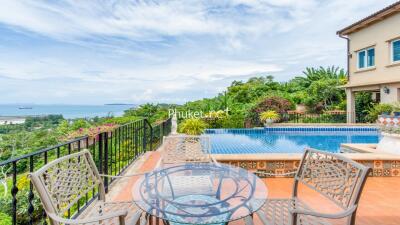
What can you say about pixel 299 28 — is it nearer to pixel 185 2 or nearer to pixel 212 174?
pixel 185 2

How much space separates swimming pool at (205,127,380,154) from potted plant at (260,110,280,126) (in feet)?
1.24

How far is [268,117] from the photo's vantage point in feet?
38.9

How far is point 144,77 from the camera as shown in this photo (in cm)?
2208

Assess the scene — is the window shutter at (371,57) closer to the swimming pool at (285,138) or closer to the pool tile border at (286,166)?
the swimming pool at (285,138)

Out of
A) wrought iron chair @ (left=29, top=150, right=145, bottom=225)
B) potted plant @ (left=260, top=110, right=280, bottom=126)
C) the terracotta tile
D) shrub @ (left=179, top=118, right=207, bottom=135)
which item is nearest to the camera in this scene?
wrought iron chair @ (left=29, top=150, right=145, bottom=225)

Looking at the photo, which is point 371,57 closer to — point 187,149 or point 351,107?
point 351,107

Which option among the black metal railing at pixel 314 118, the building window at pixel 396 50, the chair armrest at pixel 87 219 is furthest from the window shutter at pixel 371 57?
the chair armrest at pixel 87 219

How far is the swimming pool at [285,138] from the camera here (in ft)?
26.8

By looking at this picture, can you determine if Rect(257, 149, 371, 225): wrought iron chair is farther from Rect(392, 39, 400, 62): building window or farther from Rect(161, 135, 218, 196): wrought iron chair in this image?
Rect(392, 39, 400, 62): building window

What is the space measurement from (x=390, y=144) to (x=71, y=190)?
19.7 feet

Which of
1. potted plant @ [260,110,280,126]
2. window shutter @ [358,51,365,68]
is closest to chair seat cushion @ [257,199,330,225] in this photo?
potted plant @ [260,110,280,126]

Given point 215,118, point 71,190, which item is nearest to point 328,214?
point 71,190

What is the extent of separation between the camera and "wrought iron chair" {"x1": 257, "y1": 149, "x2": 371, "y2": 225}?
5.15 feet

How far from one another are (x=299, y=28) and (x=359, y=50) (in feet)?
10.1
